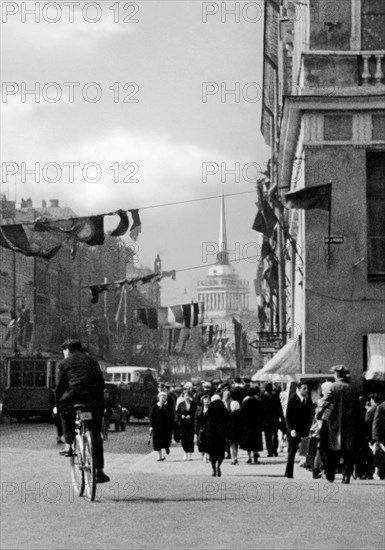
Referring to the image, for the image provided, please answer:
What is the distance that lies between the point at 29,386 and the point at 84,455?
139 feet

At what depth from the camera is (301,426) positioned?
24.4 metres

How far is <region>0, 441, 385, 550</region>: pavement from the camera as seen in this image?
13258 millimetres

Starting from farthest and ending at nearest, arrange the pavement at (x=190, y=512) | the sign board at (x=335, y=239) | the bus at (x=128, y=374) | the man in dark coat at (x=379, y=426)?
the bus at (x=128, y=374), the sign board at (x=335, y=239), the man in dark coat at (x=379, y=426), the pavement at (x=190, y=512)

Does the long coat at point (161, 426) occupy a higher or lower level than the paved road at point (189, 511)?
higher

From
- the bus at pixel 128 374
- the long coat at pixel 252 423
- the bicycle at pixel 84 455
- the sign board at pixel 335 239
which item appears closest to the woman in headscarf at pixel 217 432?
the long coat at pixel 252 423

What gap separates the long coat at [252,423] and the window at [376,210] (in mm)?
3621

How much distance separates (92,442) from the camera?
53.5ft

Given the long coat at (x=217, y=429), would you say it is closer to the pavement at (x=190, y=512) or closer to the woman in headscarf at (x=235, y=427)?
the pavement at (x=190, y=512)

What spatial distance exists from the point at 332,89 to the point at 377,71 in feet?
3.29

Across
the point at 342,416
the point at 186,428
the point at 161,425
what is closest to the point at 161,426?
the point at 161,425

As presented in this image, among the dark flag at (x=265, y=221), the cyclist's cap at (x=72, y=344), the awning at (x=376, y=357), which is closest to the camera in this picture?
the cyclist's cap at (x=72, y=344)

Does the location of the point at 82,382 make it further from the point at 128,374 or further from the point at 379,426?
the point at 128,374

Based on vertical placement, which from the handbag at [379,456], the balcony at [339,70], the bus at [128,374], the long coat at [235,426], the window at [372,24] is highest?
the window at [372,24]

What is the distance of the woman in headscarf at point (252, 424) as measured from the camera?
→ 29.3m
